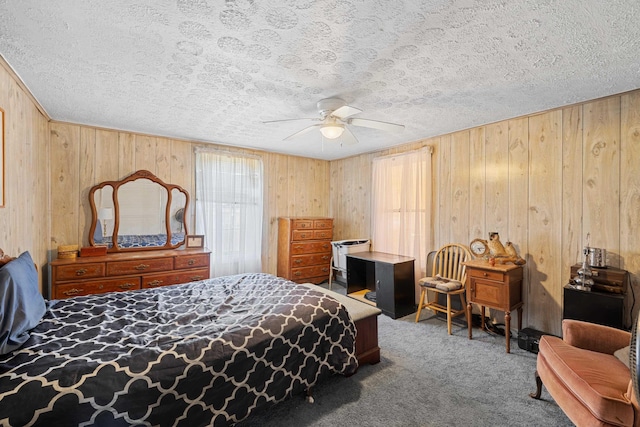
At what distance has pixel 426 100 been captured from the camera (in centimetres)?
261

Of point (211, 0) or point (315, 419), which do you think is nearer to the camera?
point (211, 0)

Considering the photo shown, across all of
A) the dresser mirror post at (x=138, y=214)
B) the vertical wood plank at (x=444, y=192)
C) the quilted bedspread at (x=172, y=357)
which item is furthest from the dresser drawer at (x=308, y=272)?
the quilted bedspread at (x=172, y=357)

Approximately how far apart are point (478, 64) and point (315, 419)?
2.65m

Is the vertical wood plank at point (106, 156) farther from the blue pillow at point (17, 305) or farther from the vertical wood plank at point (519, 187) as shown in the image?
the vertical wood plank at point (519, 187)

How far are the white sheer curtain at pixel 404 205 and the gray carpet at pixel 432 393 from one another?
1.44 m

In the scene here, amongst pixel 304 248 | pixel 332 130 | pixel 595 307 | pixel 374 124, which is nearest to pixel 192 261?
pixel 304 248

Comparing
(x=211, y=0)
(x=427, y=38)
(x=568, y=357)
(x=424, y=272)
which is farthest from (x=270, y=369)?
(x=424, y=272)

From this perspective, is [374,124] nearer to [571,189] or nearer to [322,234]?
[571,189]

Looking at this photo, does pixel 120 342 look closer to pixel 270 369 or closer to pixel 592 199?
pixel 270 369

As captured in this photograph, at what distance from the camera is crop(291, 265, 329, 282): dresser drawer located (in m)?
4.79

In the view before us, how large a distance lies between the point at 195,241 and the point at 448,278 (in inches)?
137

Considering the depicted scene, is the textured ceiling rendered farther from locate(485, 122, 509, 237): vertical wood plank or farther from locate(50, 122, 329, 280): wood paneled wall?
locate(50, 122, 329, 280): wood paneled wall

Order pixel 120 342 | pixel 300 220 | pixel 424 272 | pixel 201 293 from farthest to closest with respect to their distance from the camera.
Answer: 1. pixel 300 220
2. pixel 424 272
3. pixel 201 293
4. pixel 120 342

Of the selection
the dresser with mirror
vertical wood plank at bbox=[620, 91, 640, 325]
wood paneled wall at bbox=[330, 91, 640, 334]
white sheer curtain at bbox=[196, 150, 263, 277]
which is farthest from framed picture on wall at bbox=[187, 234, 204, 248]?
vertical wood plank at bbox=[620, 91, 640, 325]
